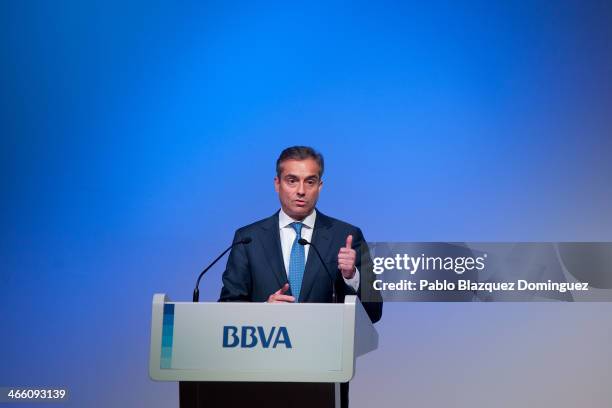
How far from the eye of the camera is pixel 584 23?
5.40 m

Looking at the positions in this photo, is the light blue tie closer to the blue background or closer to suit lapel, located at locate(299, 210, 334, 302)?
suit lapel, located at locate(299, 210, 334, 302)

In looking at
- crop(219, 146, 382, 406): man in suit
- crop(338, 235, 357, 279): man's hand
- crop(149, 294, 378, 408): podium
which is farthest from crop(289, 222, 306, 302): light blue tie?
crop(149, 294, 378, 408): podium

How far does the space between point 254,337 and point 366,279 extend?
209cm

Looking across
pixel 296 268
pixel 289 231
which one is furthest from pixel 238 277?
pixel 289 231

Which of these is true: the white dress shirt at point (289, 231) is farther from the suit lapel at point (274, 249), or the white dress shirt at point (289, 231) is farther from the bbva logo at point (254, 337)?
the bbva logo at point (254, 337)

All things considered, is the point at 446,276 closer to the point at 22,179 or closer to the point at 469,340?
the point at 469,340

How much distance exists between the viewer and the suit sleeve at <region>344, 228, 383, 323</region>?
5190 mm

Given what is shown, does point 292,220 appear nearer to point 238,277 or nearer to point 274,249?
point 274,249

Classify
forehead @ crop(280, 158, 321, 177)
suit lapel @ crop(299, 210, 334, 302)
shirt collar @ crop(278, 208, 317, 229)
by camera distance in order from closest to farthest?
suit lapel @ crop(299, 210, 334, 302), shirt collar @ crop(278, 208, 317, 229), forehead @ crop(280, 158, 321, 177)

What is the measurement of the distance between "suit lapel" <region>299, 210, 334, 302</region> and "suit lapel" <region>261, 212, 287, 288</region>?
4.7 inches

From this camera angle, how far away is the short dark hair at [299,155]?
5160 millimetres

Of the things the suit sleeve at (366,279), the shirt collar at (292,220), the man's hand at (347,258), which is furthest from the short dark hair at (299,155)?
the man's hand at (347,258)

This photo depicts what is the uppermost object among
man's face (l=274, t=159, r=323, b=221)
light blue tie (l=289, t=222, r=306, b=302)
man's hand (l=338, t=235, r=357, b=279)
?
man's face (l=274, t=159, r=323, b=221)

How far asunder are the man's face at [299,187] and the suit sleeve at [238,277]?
409 millimetres
